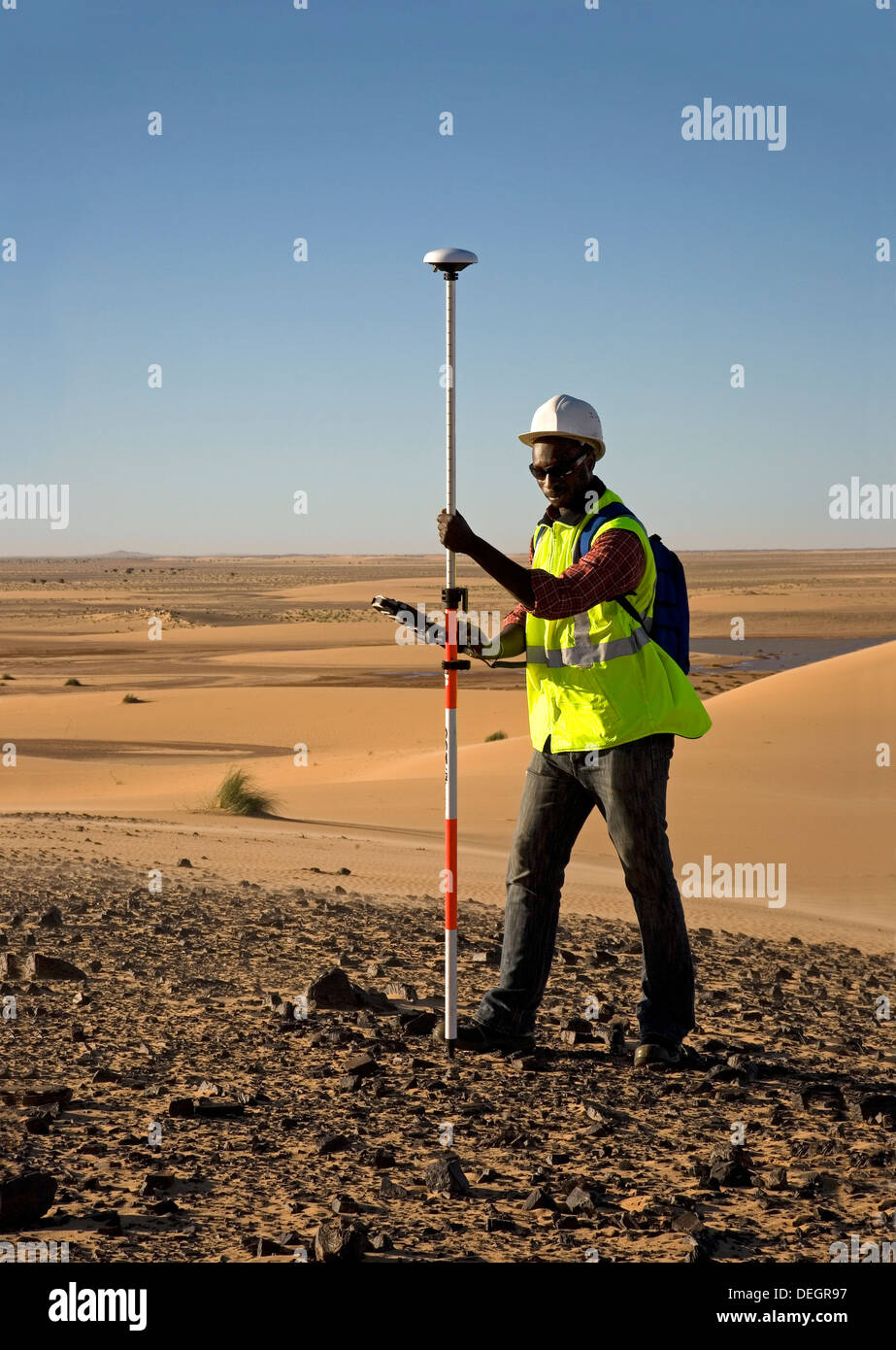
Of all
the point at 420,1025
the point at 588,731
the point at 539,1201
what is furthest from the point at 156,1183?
the point at 588,731

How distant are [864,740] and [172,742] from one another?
12737mm

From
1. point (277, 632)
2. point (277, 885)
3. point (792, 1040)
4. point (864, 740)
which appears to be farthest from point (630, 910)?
point (277, 632)

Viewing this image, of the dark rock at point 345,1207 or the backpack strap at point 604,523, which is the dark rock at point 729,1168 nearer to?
the dark rock at point 345,1207

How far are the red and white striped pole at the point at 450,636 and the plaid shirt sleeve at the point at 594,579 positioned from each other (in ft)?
1.14

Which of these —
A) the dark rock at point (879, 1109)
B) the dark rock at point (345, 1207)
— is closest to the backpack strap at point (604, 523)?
the dark rock at point (879, 1109)

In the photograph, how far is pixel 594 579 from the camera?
4914 millimetres

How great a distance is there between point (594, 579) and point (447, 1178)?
1.98 m

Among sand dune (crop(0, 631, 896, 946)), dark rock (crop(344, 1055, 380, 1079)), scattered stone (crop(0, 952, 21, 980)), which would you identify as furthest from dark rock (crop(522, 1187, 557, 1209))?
sand dune (crop(0, 631, 896, 946))

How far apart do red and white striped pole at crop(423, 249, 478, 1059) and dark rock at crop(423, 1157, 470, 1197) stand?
3.67 feet

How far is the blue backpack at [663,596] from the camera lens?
5145 mm

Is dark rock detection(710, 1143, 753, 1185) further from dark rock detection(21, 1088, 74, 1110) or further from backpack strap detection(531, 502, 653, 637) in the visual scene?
dark rock detection(21, 1088, 74, 1110)

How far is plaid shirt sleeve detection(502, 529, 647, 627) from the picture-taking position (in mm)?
4828
